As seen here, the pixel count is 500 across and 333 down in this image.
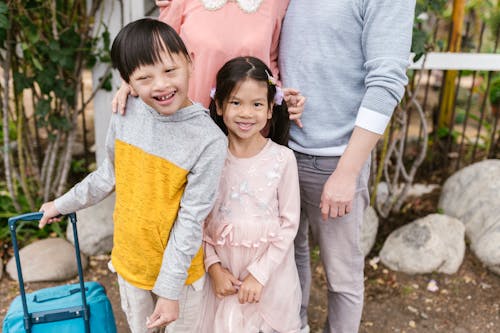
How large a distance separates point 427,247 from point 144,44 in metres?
2.42

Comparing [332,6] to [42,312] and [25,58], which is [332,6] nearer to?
[42,312]

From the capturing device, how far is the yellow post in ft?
12.9

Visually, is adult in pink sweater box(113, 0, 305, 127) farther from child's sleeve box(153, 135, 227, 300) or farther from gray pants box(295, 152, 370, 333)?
child's sleeve box(153, 135, 227, 300)

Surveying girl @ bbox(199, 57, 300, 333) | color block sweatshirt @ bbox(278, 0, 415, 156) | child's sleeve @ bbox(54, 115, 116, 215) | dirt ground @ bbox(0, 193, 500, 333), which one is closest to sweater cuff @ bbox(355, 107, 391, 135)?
color block sweatshirt @ bbox(278, 0, 415, 156)

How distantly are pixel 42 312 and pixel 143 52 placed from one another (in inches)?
38.9

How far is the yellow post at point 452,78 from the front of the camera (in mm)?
3939

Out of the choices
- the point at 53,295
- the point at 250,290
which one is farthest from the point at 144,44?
the point at 53,295

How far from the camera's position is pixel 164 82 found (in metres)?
1.54

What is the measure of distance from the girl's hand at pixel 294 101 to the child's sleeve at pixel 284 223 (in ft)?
0.45

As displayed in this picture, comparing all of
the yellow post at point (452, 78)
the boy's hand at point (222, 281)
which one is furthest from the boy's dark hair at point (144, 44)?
the yellow post at point (452, 78)

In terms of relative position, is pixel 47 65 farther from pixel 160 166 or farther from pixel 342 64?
pixel 342 64

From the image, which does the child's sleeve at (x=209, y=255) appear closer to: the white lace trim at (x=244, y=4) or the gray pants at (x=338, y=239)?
the gray pants at (x=338, y=239)

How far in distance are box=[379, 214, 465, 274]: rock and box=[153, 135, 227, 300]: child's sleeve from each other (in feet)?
6.63

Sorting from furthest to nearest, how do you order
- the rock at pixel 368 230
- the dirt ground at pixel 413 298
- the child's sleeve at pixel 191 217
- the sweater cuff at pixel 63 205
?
the rock at pixel 368 230 < the dirt ground at pixel 413 298 < the sweater cuff at pixel 63 205 < the child's sleeve at pixel 191 217
